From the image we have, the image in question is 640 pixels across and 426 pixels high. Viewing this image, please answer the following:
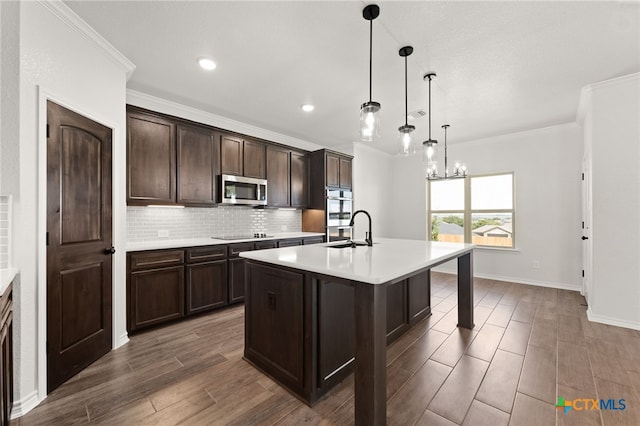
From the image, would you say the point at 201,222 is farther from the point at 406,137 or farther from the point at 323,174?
the point at 406,137

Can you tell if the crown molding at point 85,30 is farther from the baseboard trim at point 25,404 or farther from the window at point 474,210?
the window at point 474,210

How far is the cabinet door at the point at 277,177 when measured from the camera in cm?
431

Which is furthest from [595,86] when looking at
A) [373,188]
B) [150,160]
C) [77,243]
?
[77,243]

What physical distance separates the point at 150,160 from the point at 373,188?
4273 millimetres

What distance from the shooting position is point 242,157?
3.92 m

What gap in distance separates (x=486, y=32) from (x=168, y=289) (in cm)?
381

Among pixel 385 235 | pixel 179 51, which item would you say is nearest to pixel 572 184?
pixel 385 235

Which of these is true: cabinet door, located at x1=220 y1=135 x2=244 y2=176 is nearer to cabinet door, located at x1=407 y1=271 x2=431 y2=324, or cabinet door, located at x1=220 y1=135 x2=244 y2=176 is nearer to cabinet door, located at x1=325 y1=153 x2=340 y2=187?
cabinet door, located at x1=325 y1=153 x2=340 y2=187

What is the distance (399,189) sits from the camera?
6242 mm

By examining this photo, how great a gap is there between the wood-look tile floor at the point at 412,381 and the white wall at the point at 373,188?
3066mm

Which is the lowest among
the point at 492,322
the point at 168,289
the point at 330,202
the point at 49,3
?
the point at 492,322

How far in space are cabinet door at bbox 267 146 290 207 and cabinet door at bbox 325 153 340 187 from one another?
29.3 inches

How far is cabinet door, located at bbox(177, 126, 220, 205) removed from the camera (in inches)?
129

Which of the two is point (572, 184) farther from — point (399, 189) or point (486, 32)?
point (486, 32)
